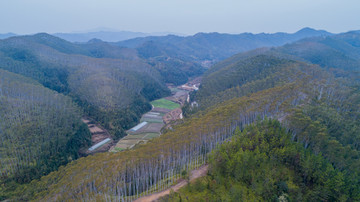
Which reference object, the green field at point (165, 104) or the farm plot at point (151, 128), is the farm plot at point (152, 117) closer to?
the farm plot at point (151, 128)

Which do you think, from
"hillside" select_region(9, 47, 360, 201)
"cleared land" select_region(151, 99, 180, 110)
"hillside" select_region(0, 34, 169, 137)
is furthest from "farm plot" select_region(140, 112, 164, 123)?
"hillside" select_region(9, 47, 360, 201)

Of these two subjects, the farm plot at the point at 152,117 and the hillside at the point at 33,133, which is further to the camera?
the farm plot at the point at 152,117

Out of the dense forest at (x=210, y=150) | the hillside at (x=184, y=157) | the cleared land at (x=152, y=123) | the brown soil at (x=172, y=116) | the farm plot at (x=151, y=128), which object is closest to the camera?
the dense forest at (x=210, y=150)

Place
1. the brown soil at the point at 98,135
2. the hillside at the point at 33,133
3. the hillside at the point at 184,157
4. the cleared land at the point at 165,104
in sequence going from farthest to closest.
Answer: the cleared land at the point at 165,104 → the brown soil at the point at 98,135 → the hillside at the point at 33,133 → the hillside at the point at 184,157

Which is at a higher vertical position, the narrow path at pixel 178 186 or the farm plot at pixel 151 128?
the narrow path at pixel 178 186

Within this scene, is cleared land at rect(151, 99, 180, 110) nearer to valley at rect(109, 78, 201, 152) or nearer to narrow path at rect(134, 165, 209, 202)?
valley at rect(109, 78, 201, 152)

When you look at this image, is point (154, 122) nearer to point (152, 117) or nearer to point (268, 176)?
point (152, 117)

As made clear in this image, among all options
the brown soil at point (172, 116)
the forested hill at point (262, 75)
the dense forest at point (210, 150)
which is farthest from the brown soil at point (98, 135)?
the forested hill at point (262, 75)
